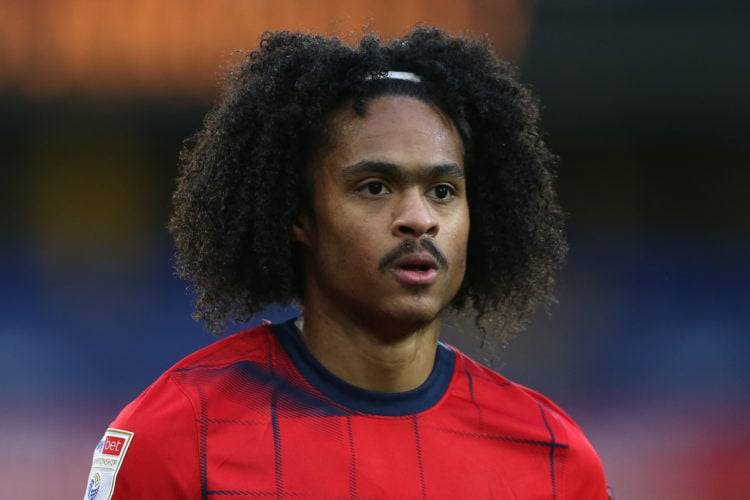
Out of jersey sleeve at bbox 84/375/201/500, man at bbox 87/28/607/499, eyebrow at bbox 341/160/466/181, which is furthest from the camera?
eyebrow at bbox 341/160/466/181

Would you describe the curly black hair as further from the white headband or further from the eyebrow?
the eyebrow

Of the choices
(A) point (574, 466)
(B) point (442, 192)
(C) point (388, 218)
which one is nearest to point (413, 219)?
(C) point (388, 218)

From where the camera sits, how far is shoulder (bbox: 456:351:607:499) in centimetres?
310

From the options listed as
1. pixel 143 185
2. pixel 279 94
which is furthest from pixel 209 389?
pixel 143 185

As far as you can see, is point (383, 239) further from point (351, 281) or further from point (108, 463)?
point (108, 463)

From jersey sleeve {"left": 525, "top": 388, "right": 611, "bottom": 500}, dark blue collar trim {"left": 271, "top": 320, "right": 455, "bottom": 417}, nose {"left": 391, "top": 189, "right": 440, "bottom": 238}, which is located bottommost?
jersey sleeve {"left": 525, "top": 388, "right": 611, "bottom": 500}

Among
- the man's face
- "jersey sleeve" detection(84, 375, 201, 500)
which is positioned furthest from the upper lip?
"jersey sleeve" detection(84, 375, 201, 500)

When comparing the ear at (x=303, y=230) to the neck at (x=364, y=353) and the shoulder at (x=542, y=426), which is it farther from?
the shoulder at (x=542, y=426)

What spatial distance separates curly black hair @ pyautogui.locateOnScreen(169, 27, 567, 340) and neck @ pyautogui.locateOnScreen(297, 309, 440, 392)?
0.21 meters

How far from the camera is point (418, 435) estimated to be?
2.96m

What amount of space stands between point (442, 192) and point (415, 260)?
231mm

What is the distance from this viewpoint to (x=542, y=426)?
10.3 ft

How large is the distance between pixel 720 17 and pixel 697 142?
36.1 inches

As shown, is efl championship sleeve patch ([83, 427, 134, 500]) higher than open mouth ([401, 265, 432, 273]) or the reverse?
the reverse
